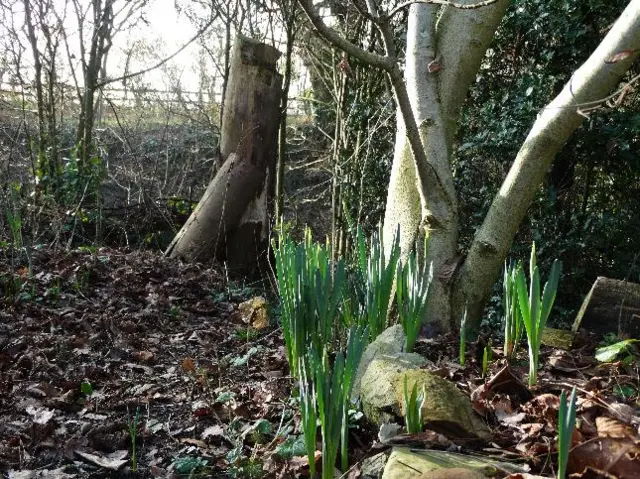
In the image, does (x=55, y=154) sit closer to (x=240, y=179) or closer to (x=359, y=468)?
(x=240, y=179)

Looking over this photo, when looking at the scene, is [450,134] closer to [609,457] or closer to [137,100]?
[609,457]

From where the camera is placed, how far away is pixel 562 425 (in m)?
1.32

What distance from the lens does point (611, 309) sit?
354 centimetres

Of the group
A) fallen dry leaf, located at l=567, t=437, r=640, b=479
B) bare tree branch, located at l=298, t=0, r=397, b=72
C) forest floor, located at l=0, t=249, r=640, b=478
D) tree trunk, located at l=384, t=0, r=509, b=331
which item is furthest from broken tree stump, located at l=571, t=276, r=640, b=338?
fallen dry leaf, located at l=567, t=437, r=640, b=479

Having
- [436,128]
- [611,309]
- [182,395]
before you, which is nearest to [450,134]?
[436,128]

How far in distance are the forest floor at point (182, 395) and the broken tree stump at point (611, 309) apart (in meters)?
0.37

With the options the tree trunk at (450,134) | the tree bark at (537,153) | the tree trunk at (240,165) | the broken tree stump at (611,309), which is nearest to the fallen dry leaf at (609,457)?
the tree trunk at (450,134)

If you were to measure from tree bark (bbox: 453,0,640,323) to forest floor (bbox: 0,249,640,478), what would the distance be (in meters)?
0.39

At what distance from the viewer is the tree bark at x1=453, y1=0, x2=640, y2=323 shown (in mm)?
2896

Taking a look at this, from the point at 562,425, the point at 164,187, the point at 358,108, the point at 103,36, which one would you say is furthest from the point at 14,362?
the point at 164,187

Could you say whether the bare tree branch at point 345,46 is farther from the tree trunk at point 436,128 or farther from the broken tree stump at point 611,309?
the broken tree stump at point 611,309

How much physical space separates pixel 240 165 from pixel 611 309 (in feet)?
11.0

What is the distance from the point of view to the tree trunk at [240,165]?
566 centimetres

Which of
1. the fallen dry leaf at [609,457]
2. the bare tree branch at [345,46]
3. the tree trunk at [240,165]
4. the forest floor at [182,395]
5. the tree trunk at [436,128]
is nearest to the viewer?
the fallen dry leaf at [609,457]
